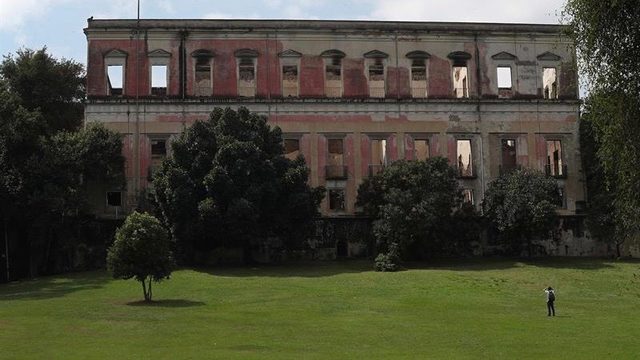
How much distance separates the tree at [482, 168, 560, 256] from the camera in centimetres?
4497

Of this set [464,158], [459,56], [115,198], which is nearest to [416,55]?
[459,56]

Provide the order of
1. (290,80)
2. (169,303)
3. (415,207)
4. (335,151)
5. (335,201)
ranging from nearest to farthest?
(169,303)
(415,207)
(335,201)
(335,151)
(290,80)

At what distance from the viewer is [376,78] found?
53.4 metres

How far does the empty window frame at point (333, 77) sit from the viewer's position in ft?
174

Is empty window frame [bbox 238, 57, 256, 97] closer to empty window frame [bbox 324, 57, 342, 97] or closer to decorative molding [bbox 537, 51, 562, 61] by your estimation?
empty window frame [bbox 324, 57, 342, 97]

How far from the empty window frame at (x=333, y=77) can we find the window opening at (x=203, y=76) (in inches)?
291

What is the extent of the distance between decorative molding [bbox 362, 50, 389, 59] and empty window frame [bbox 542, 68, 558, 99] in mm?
10638

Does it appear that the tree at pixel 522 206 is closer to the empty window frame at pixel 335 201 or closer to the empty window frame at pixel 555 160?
the empty window frame at pixel 555 160

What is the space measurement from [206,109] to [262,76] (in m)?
4.19

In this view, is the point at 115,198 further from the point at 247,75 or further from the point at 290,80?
the point at 290,80

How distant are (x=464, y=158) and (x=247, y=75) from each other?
50.2 feet

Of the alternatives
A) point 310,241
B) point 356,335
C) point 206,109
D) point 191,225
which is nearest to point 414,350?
point 356,335

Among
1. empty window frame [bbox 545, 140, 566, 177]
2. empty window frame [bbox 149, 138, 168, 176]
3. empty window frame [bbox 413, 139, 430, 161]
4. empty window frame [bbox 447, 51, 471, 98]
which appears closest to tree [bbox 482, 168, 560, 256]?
empty window frame [bbox 545, 140, 566, 177]

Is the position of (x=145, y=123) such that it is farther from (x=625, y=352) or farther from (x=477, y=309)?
(x=625, y=352)
